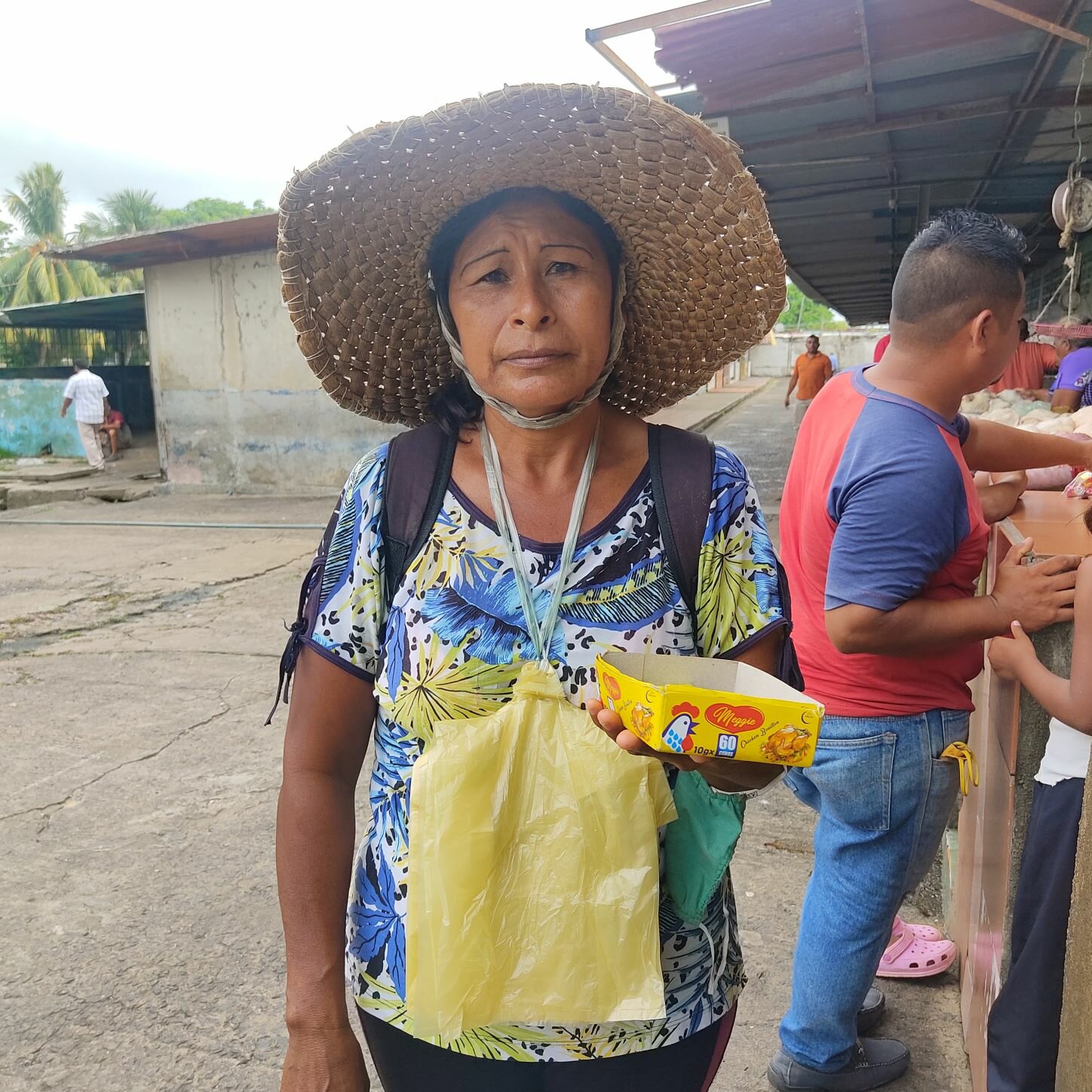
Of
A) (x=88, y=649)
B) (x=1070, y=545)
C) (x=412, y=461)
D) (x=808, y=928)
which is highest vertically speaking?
(x=412, y=461)

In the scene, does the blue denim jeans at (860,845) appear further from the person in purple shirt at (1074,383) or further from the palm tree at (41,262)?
the palm tree at (41,262)

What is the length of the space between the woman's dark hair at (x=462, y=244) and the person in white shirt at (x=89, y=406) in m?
14.3

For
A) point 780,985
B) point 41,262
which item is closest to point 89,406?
point 780,985

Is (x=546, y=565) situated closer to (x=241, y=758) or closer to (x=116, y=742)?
(x=241, y=758)

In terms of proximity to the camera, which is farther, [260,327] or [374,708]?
[260,327]

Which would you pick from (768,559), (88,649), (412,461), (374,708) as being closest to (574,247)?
(412,461)

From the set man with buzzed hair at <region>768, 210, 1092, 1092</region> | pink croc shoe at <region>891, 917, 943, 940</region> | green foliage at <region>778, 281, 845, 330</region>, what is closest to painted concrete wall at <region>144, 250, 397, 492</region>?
pink croc shoe at <region>891, 917, 943, 940</region>

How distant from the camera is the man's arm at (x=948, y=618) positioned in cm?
163

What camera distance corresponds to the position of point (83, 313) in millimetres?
16125

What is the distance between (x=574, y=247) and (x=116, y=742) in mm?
3624

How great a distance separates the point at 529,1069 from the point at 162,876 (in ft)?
7.46

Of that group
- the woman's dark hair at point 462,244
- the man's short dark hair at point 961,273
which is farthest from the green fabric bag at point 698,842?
the man's short dark hair at point 961,273

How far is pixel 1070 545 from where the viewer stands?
1770 millimetres

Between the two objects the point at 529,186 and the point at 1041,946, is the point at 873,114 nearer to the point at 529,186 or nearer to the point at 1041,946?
the point at 529,186
